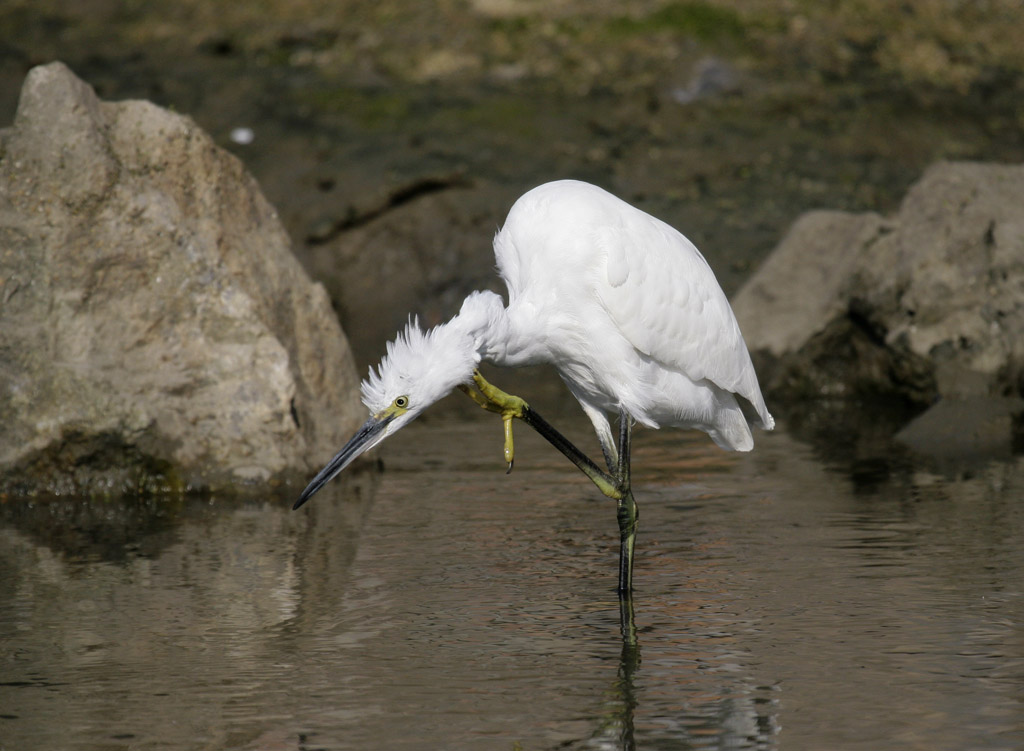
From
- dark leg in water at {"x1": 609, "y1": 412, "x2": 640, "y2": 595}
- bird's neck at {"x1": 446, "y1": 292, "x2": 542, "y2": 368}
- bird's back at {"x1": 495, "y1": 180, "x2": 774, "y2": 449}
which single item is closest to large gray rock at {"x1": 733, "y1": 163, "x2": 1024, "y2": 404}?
bird's back at {"x1": 495, "y1": 180, "x2": 774, "y2": 449}

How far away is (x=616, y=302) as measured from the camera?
6.02 meters

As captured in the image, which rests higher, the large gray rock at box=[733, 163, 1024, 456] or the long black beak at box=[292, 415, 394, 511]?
the large gray rock at box=[733, 163, 1024, 456]

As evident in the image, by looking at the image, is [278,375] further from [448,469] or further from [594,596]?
[594,596]

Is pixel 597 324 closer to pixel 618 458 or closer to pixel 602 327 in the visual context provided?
pixel 602 327

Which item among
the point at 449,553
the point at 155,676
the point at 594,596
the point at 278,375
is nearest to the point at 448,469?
the point at 278,375

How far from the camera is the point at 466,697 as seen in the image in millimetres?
4480

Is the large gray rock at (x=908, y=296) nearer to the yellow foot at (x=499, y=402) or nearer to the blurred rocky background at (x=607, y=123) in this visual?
the blurred rocky background at (x=607, y=123)

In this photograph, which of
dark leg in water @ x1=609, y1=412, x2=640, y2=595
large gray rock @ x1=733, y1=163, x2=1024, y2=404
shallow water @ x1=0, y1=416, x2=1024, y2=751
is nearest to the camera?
shallow water @ x1=0, y1=416, x2=1024, y2=751

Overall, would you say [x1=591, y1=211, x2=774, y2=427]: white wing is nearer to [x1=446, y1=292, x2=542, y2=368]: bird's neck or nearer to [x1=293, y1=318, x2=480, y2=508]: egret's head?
[x1=446, y1=292, x2=542, y2=368]: bird's neck

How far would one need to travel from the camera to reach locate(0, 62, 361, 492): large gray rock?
7840 millimetres

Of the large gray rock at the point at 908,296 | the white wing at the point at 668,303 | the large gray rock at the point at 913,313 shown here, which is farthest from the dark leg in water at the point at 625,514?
the large gray rock at the point at 908,296

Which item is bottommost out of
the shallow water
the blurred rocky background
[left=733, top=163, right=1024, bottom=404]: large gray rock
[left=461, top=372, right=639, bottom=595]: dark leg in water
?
the shallow water

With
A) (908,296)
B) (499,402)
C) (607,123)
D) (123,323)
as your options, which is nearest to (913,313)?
(908,296)

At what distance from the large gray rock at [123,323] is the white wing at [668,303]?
2.70 meters
